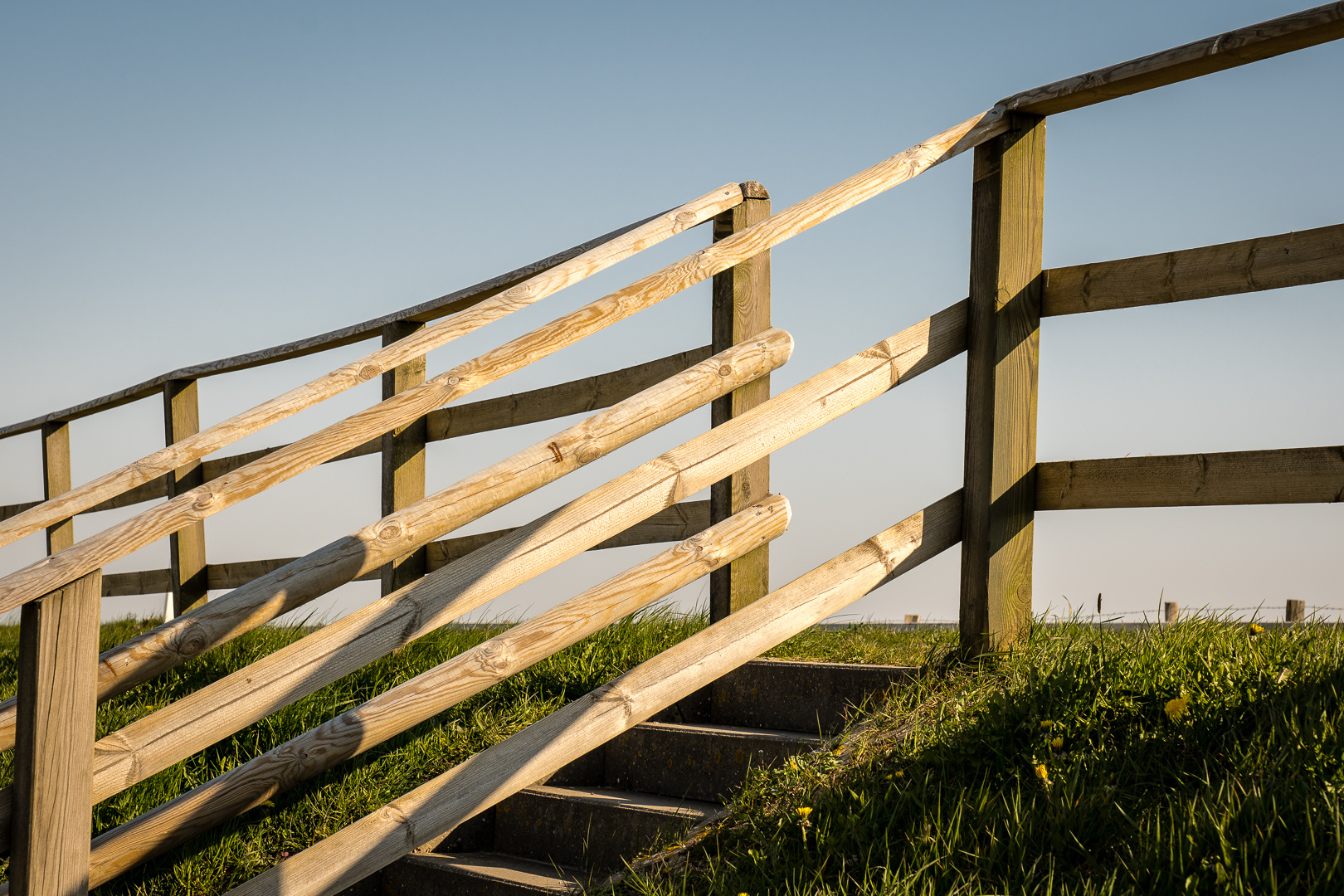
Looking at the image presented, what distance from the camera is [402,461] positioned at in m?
4.72

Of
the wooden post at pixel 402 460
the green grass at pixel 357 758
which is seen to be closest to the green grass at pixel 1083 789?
the green grass at pixel 357 758

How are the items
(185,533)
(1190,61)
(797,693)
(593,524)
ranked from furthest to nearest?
1. (185,533)
2. (797,693)
3. (1190,61)
4. (593,524)

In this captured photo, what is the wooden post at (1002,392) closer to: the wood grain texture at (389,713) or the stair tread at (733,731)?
the stair tread at (733,731)

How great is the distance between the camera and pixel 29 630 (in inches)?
75.4

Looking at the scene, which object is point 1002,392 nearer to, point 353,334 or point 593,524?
point 593,524

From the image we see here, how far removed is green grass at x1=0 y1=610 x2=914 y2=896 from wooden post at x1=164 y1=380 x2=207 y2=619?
1.52 meters

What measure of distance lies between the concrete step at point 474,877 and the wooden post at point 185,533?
3337 millimetres

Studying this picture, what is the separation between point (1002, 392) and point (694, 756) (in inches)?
56.8

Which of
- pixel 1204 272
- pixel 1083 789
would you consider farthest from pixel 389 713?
pixel 1204 272

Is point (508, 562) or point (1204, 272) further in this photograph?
point (1204, 272)

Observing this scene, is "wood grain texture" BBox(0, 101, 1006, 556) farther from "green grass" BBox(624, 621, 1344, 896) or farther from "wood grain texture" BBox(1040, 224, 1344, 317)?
"green grass" BBox(624, 621, 1344, 896)

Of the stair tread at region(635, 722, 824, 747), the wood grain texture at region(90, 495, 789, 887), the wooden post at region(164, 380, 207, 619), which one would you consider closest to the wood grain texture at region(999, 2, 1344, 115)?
the wood grain texture at region(90, 495, 789, 887)

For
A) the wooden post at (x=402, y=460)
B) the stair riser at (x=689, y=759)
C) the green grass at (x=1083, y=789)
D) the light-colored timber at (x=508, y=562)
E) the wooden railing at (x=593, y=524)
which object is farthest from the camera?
the wooden post at (x=402, y=460)

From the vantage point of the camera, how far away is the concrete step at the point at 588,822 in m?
2.77
